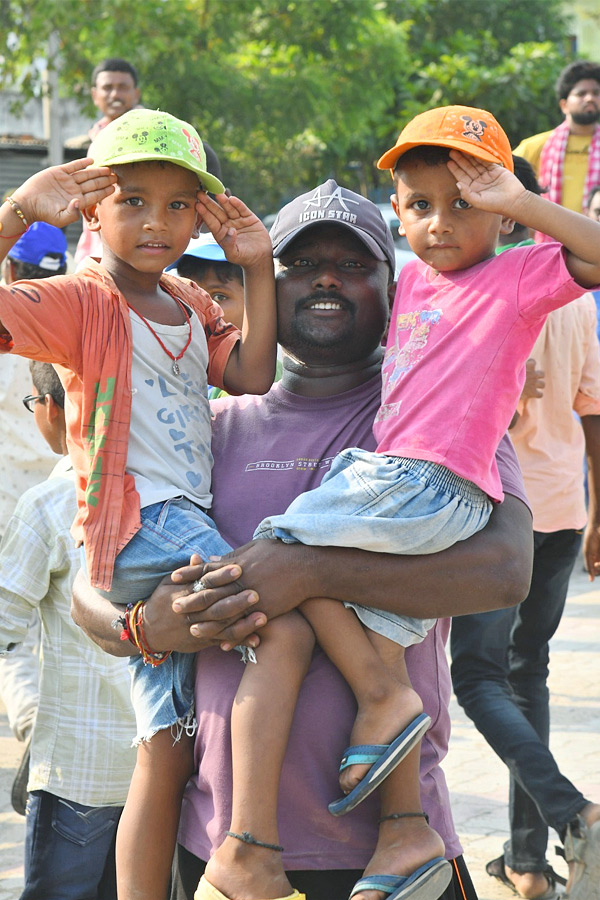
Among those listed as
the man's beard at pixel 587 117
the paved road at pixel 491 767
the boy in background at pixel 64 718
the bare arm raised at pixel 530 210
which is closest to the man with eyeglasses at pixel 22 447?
the paved road at pixel 491 767

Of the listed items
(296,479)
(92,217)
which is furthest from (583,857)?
(92,217)

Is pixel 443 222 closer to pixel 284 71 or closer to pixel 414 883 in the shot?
pixel 414 883

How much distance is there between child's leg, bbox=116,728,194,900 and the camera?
252 cm

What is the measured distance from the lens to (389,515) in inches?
95.8

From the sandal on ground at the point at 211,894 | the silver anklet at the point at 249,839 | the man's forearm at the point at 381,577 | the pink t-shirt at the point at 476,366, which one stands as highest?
the pink t-shirt at the point at 476,366

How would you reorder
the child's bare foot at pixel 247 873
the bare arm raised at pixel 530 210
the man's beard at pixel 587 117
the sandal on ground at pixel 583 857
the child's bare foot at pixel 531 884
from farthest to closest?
the man's beard at pixel 587 117 < the child's bare foot at pixel 531 884 < the sandal on ground at pixel 583 857 < the bare arm raised at pixel 530 210 < the child's bare foot at pixel 247 873

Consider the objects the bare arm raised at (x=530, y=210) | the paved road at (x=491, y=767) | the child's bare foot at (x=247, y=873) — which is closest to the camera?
the child's bare foot at (x=247, y=873)

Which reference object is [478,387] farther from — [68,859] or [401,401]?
[68,859]

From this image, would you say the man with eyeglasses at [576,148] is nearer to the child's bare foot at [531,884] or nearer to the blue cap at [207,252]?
the blue cap at [207,252]

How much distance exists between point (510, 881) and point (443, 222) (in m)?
2.98

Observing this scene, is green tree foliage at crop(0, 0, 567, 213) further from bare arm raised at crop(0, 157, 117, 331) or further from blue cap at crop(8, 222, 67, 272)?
bare arm raised at crop(0, 157, 117, 331)

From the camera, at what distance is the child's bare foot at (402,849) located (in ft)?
7.51

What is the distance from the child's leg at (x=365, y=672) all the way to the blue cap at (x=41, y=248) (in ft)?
10.6

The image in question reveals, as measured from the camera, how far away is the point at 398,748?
2.29 metres
